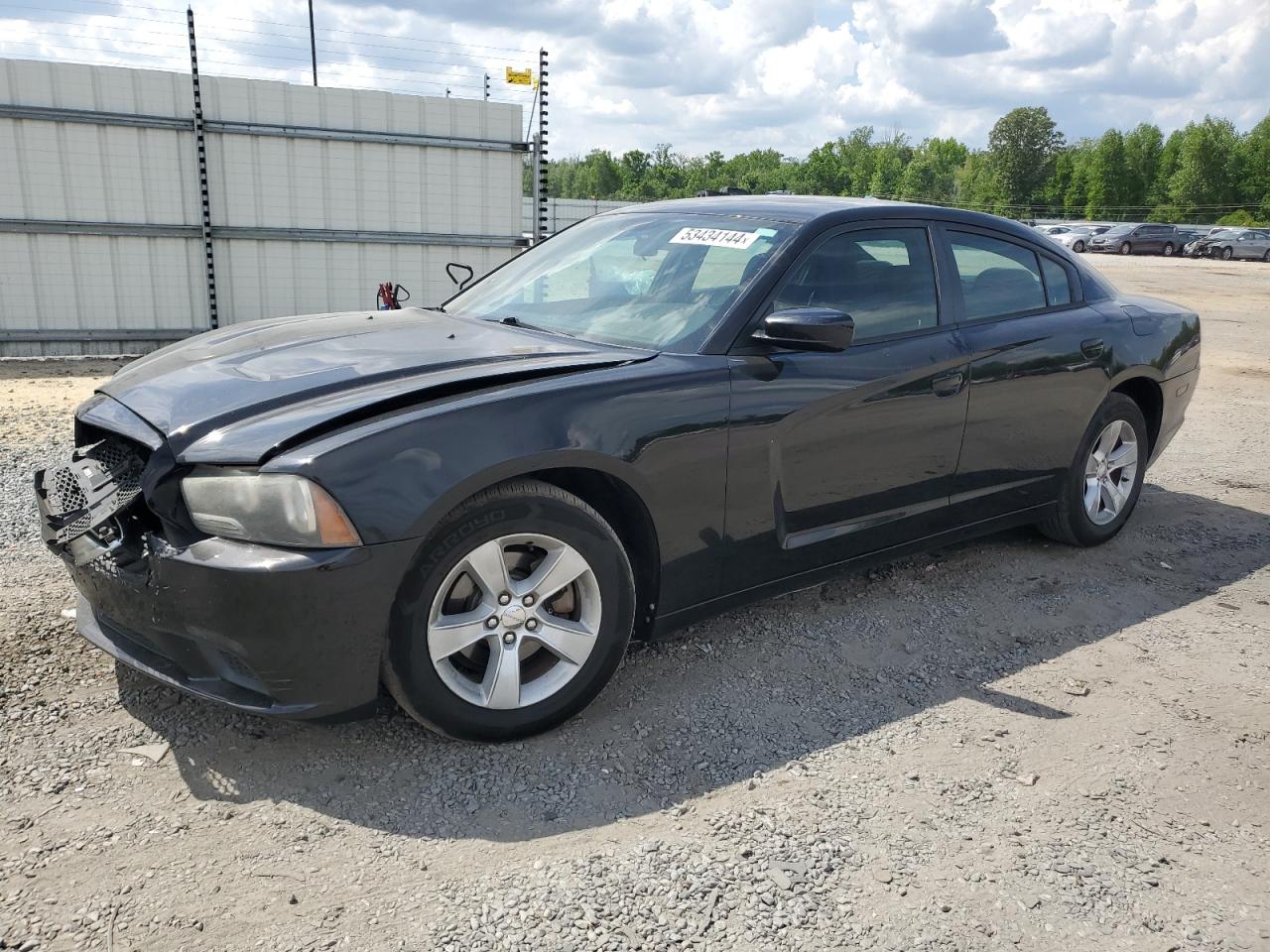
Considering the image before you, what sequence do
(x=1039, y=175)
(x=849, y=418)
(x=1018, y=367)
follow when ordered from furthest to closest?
(x=1039, y=175), (x=1018, y=367), (x=849, y=418)

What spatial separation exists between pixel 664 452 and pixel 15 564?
2926mm

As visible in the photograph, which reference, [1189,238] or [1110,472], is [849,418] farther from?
[1189,238]

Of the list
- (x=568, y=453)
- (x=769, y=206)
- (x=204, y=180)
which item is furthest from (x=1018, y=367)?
(x=204, y=180)

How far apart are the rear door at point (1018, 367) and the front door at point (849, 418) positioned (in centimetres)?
15

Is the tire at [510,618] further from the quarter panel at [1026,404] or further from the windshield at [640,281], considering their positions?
the quarter panel at [1026,404]

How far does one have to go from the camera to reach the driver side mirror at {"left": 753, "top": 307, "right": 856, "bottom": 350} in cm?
330

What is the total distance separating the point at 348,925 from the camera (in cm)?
229

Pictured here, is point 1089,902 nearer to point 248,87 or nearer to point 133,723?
point 133,723

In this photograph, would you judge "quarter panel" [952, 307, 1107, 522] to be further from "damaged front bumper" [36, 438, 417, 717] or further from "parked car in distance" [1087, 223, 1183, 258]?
"parked car in distance" [1087, 223, 1183, 258]

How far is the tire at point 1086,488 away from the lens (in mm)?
4781

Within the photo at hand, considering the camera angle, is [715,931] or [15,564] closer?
[715,931]

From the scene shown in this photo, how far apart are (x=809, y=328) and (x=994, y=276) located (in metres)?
1.56

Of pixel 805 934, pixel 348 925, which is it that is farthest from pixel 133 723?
pixel 805 934

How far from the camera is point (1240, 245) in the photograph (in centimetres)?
4309
